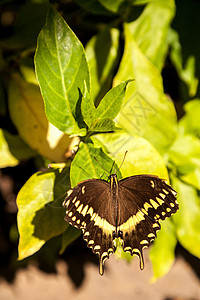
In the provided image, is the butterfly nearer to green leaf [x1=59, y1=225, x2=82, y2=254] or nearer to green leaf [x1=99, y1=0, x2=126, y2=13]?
green leaf [x1=59, y1=225, x2=82, y2=254]

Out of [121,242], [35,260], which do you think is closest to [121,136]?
[121,242]

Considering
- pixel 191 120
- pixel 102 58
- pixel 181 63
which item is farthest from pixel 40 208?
pixel 181 63

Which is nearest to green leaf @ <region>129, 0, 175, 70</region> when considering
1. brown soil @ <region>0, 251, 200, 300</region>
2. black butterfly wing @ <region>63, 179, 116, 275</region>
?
black butterfly wing @ <region>63, 179, 116, 275</region>

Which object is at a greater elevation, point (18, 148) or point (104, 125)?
point (104, 125)

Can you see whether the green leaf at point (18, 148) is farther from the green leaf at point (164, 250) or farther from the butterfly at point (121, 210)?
the green leaf at point (164, 250)

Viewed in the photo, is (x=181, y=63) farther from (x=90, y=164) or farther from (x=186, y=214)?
(x=90, y=164)

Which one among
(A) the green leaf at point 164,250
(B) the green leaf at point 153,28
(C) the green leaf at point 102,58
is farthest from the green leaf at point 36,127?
(A) the green leaf at point 164,250
